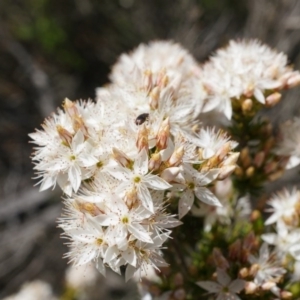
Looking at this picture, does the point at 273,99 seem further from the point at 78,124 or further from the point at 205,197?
the point at 78,124

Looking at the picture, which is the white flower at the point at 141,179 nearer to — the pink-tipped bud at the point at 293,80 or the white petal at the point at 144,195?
the white petal at the point at 144,195

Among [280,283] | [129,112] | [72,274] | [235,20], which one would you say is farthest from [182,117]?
[235,20]

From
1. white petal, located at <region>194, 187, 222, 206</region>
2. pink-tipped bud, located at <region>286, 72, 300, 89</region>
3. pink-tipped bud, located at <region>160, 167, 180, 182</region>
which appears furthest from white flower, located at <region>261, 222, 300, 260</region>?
pink-tipped bud, located at <region>160, 167, 180, 182</region>

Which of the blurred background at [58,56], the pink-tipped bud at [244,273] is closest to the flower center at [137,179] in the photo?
the pink-tipped bud at [244,273]

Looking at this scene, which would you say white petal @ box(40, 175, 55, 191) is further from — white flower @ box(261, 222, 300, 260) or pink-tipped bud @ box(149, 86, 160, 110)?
white flower @ box(261, 222, 300, 260)

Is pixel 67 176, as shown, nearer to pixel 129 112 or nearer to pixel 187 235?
pixel 129 112

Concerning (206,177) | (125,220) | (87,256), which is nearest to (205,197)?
(206,177)
